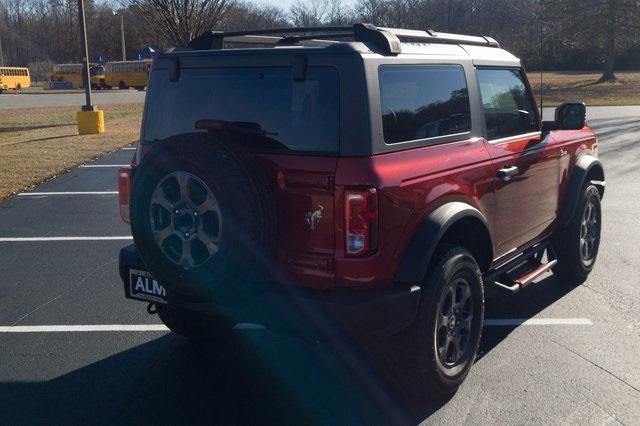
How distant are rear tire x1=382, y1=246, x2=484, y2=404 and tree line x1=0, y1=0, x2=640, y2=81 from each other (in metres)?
2.71

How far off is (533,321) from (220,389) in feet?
7.92

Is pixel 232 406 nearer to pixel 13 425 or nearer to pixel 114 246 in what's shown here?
pixel 13 425


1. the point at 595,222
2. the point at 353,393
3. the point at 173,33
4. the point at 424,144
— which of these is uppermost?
the point at 173,33

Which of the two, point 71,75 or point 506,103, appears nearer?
point 506,103

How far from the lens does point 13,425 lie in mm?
3570

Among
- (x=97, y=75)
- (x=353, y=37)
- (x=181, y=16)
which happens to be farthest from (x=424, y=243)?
(x=97, y=75)

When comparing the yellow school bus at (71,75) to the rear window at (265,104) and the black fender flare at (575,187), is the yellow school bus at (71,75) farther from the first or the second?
the rear window at (265,104)

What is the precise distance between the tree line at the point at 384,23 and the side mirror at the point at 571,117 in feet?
2.07

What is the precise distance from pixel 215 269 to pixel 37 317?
102 inches

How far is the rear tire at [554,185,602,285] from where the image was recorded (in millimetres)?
5535

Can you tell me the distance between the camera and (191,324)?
4621 millimetres

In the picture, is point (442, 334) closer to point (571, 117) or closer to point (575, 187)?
point (575, 187)

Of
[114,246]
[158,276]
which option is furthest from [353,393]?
[114,246]

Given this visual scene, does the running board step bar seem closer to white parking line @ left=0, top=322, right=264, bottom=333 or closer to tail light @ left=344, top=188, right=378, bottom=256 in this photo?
tail light @ left=344, top=188, right=378, bottom=256
